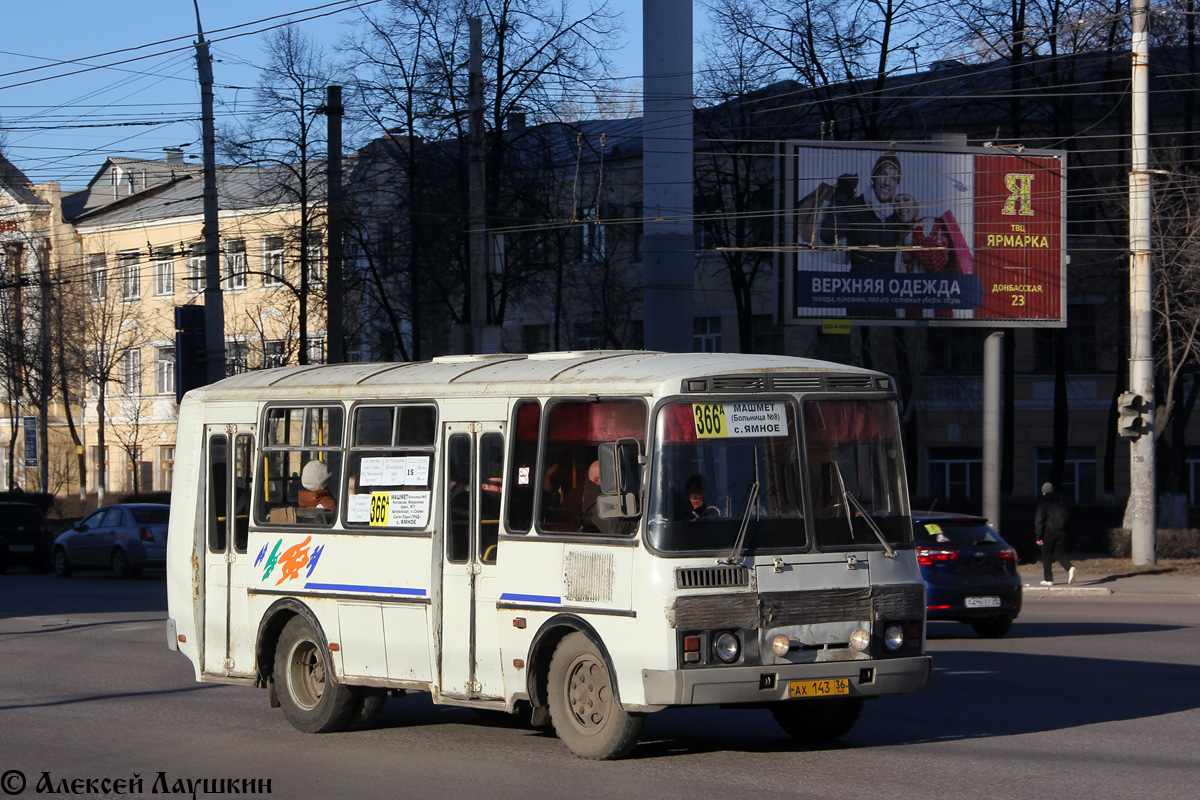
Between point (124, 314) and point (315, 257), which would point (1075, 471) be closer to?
point (315, 257)

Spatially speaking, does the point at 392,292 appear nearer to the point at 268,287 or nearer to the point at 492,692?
the point at 268,287

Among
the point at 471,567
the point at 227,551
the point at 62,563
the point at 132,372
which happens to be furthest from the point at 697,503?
the point at 132,372

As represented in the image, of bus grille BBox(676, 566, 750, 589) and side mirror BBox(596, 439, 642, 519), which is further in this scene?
side mirror BBox(596, 439, 642, 519)

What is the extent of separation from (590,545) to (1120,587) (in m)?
17.7

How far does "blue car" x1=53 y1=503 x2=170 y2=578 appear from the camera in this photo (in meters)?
28.6

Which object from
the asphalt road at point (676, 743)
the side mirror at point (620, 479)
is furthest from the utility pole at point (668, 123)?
the side mirror at point (620, 479)

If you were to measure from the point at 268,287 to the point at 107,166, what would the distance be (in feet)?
61.7

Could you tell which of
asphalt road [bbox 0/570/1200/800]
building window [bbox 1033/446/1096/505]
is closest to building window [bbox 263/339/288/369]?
building window [bbox 1033/446/1096/505]

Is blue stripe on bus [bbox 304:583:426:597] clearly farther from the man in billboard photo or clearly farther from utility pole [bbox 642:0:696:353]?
utility pole [bbox 642:0:696:353]

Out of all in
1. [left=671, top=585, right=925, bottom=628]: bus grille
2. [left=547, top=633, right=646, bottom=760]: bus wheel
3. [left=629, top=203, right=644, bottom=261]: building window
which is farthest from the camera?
[left=629, top=203, right=644, bottom=261]: building window

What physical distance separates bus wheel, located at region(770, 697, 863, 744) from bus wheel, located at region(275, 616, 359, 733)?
3.08 meters

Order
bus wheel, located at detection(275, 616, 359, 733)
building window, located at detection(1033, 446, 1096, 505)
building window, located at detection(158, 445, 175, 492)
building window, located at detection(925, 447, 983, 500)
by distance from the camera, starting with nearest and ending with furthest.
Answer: bus wheel, located at detection(275, 616, 359, 733)
building window, located at detection(1033, 446, 1096, 505)
building window, located at detection(925, 447, 983, 500)
building window, located at detection(158, 445, 175, 492)

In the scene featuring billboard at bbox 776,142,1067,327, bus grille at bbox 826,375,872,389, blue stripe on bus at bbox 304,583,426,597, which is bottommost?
blue stripe on bus at bbox 304,583,426,597

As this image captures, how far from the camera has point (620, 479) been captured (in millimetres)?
8758
